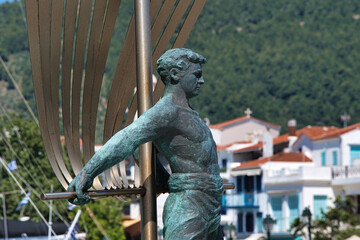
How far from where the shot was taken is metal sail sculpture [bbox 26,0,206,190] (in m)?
8.17

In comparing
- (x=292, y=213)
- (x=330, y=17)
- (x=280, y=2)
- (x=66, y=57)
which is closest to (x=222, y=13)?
(x=280, y=2)

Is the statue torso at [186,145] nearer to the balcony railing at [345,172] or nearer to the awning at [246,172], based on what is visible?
the balcony railing at [345,172]

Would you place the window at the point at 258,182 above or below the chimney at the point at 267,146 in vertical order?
below

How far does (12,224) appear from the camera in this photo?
3669cm

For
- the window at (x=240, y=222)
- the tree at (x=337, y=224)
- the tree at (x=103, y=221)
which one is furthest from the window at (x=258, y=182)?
the tree at (x=337, y=224)

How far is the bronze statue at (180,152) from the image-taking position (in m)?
7.40

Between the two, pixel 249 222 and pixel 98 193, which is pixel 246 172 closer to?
pixel 249 222

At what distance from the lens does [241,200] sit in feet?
212

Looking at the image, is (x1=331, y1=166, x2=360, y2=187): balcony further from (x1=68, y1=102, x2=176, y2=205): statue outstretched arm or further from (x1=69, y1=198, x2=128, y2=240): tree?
(x1=68, y1=102, x2=176, y2=205): statue outstretched arm

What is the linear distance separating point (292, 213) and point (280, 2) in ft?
379

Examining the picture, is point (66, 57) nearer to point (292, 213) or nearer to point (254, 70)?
point (292, 213)

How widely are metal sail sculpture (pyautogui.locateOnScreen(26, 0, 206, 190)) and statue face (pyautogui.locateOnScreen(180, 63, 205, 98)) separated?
1015 mm

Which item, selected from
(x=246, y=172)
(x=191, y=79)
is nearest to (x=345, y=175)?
(x=246, y=172)

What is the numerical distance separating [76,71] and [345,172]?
4633cm
